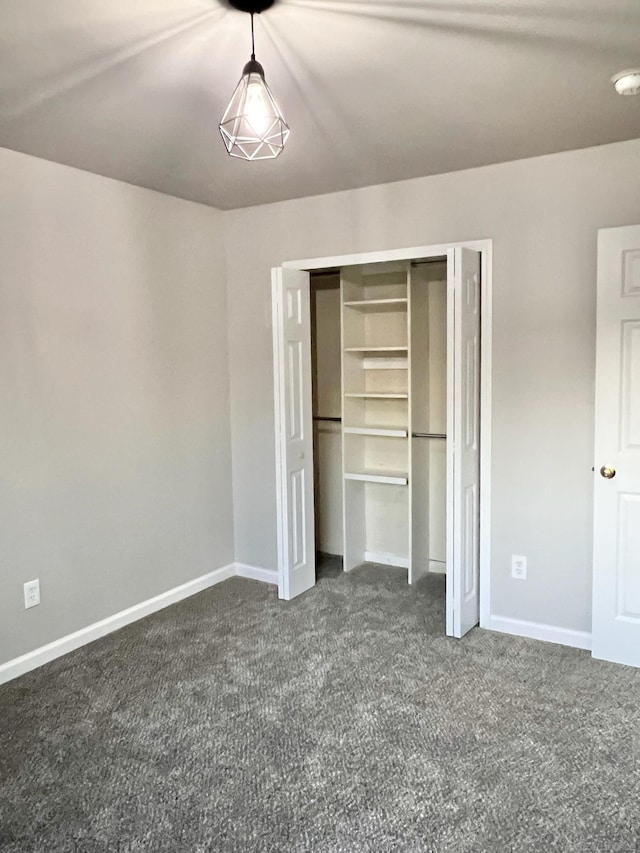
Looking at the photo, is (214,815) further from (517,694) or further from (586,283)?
(586,283)

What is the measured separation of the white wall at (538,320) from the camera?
320cm

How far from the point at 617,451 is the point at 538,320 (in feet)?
2.51

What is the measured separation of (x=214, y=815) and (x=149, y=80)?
8.28 ft

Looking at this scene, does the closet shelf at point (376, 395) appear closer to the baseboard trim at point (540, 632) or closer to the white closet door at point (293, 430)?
the white closet door at point (293, 430)

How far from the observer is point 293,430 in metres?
4.04

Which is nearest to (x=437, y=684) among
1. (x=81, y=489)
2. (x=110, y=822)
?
(x=110, y=822)

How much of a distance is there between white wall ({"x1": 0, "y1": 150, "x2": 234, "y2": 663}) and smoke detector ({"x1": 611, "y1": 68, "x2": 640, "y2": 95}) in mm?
2485

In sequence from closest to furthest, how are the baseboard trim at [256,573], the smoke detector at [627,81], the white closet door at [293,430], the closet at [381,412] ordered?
the smoke detector at [627,81] < the white closet door at [293,430] < the closet at [381,412] < the baseboard trim at [256,573]

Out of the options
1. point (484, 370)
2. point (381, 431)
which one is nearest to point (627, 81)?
point (484, 370)

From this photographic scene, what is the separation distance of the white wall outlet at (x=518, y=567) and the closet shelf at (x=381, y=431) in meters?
1.09

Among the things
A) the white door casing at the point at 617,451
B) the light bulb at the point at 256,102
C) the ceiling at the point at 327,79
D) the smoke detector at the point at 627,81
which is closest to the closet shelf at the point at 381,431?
the white door casing at the point at 617,451

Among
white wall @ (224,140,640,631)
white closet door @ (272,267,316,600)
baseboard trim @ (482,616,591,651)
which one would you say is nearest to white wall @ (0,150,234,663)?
white closet door @ (272,267,316,600)

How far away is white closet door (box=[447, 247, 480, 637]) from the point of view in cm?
329

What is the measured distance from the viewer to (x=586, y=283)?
10.5 ft
